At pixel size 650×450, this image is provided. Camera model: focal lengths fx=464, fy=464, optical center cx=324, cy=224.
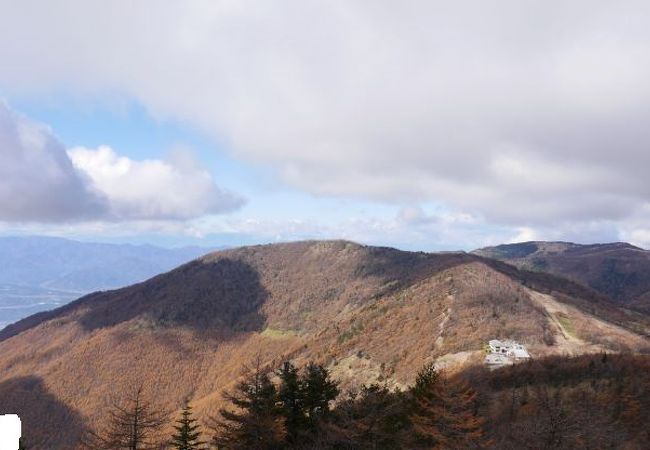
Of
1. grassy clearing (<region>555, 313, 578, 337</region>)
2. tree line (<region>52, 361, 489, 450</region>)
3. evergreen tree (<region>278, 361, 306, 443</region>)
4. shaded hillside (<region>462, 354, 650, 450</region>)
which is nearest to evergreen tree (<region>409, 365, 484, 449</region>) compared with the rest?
tree line (<region>52, 361, 489, 450</region>)

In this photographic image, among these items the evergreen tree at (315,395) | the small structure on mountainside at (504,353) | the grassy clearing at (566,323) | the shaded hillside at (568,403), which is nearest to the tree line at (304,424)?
the evergreen tree at (315,395)

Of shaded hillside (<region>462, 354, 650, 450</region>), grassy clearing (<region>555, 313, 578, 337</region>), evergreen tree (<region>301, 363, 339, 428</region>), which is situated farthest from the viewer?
grassy clearing (<region>555, 313, 578, 337</region>)

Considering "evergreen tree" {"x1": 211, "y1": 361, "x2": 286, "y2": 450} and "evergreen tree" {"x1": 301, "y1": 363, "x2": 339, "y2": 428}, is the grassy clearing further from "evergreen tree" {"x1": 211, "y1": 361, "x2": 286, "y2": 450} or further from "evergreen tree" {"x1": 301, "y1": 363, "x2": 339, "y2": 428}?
"evergreen tree" {"x1": 211, "y1": 361, "x2": 286, "y2": 450}

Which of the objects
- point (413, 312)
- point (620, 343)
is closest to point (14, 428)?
point (620, 343)

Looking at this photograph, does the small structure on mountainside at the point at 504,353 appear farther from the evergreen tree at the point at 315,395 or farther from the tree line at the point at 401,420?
the evergreen tree at the point at 315,395

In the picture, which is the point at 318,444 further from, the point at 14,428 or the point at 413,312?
the point at 413,312

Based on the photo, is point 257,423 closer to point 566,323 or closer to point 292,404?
point 292,404

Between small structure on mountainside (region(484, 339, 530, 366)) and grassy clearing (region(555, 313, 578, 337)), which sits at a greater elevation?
grassy clearing (region(555, 313, 578, 337))

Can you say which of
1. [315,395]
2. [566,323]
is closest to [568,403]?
[315,395]

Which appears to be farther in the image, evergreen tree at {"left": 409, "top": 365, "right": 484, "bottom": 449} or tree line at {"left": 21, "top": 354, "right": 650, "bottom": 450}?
evergreen tree at {"left": 409, "top": 365, "right": 484, "bottom": 449}
